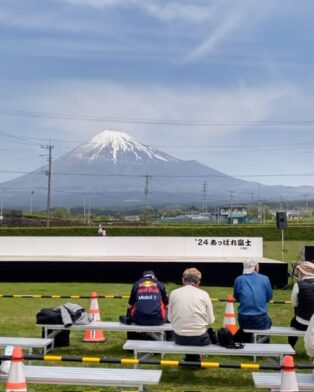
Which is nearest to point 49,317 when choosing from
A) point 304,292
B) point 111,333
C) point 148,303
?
point 148,303

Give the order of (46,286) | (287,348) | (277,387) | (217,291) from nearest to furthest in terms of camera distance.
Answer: (277,387) < (287,348) < (217,291) < (46,286)

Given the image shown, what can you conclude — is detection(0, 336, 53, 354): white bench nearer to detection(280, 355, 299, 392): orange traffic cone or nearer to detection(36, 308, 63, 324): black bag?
detection(36, 308, 63, 324): black bag

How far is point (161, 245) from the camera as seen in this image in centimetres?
2561

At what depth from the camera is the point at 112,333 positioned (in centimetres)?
1062

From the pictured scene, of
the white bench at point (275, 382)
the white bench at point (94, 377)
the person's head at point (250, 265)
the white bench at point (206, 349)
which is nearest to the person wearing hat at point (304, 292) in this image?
the person's head at point (250, 265)

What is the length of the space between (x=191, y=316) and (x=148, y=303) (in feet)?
4.58

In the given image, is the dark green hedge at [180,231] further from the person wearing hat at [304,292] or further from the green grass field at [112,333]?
the person wearing hat at [304,292]

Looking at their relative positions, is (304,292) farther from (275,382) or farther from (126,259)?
(126,259)

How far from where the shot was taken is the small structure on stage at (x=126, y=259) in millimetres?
20297

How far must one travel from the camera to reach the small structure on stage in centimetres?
2030

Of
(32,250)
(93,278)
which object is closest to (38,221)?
(32,250)

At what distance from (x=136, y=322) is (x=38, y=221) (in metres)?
58.9

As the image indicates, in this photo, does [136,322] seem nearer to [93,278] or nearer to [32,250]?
[93,278]

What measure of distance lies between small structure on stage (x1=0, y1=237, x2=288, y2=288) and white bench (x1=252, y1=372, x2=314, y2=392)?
45.4 ft
